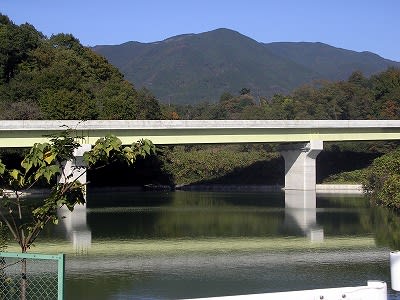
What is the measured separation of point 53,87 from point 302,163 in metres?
19.6

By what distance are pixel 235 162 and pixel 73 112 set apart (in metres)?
15.1

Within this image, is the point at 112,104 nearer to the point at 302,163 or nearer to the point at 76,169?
the point at 302,163

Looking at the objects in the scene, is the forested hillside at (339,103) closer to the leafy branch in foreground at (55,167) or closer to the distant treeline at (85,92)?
the distant treeline at (85,92)

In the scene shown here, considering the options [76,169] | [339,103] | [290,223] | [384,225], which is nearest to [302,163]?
[290,223]

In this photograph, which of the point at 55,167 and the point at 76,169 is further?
the point at 76,169

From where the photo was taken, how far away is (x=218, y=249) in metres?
18.5

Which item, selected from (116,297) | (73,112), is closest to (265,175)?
(73,112)

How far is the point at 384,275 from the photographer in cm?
1407

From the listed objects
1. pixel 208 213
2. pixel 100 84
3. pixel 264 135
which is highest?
pixel 100 84

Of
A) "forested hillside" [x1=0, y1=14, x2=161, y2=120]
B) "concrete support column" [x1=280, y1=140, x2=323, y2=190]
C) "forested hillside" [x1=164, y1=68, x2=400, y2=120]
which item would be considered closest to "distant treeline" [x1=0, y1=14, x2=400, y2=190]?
"forested hillside" [x1=0, y1=14, x2=161, y2=120]

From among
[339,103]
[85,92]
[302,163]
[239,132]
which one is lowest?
[302,163]

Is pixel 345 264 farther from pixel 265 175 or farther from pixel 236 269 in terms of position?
pixel 265 175

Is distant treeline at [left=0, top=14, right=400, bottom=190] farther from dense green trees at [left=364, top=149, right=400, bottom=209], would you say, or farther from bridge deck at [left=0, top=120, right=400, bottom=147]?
dense green trees at [left=364, top=149, right=400, bottom=209]

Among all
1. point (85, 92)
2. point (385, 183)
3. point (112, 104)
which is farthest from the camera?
point (85, 92)
